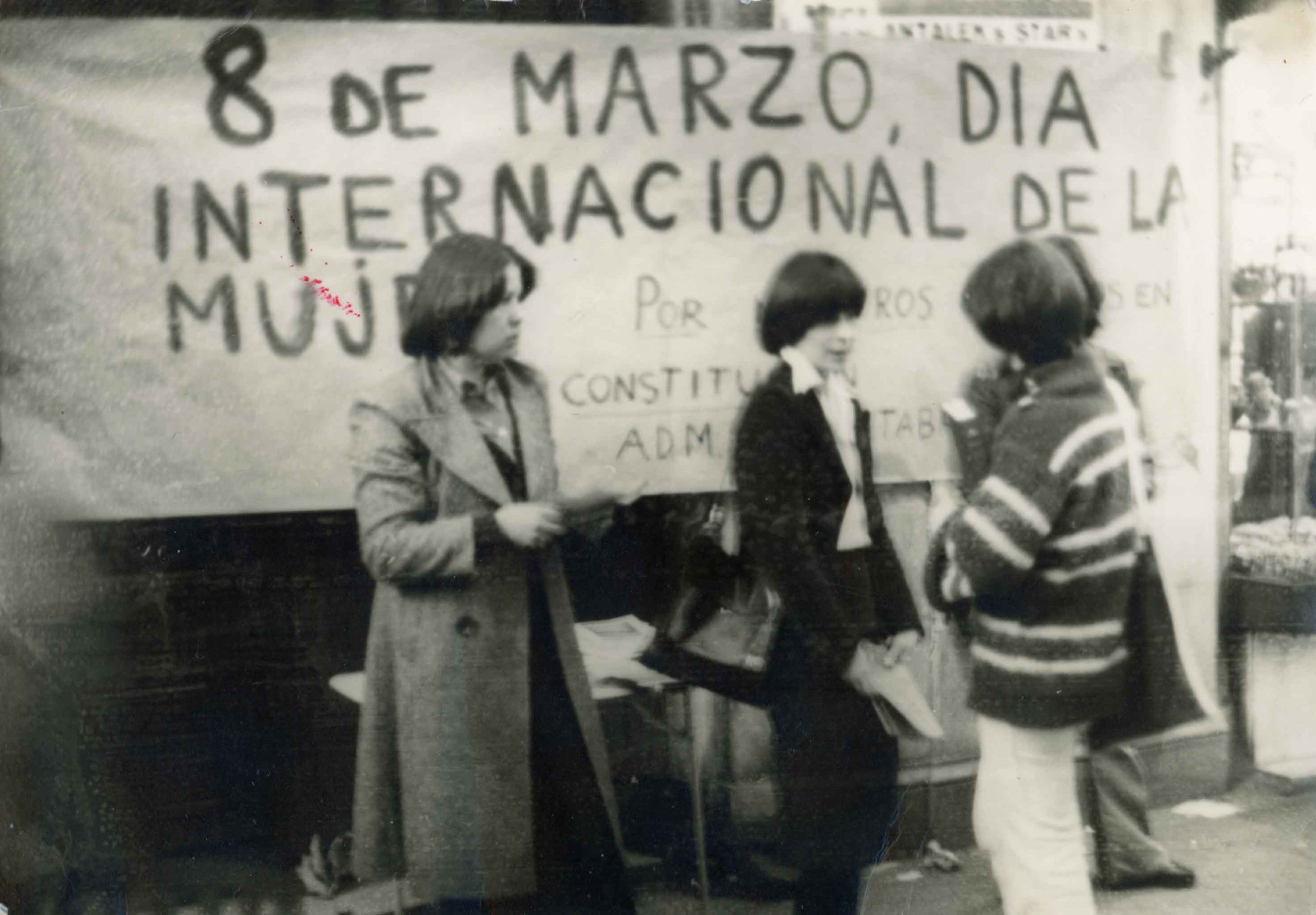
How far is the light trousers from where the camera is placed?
3076 mm

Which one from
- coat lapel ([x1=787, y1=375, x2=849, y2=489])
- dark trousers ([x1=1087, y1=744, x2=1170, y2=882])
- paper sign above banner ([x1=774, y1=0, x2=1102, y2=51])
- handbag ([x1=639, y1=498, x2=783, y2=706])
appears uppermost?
paper sign above banner ([x1=774, y1=0, x2=1102, y2=51])

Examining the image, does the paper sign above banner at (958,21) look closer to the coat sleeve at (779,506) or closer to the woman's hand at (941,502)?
the coat sleeve at (779,506)

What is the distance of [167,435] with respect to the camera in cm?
280

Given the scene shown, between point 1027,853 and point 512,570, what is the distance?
62.7 inches

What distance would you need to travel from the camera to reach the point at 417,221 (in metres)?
2.84

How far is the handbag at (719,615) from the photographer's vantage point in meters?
2.94

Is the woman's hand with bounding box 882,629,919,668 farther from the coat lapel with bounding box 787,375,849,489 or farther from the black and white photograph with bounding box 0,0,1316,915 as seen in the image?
the coat lapel with bounding box 787,375,849,489

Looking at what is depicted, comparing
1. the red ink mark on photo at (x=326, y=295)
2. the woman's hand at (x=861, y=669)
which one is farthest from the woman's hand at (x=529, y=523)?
the woman's hand at (x=861, y=669)

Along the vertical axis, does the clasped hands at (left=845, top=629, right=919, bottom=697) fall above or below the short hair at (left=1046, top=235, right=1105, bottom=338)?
below

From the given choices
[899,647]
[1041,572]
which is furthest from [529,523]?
[1041,572]

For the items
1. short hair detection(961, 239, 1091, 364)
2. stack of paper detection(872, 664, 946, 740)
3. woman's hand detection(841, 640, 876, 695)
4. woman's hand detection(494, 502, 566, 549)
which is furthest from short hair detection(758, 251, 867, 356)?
stack of paper detection(872, 664, 946, 740)

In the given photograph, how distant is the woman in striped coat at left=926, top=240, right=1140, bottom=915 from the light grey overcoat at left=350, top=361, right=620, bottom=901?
109 cm

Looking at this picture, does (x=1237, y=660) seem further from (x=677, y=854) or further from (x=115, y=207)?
(x=115, y=207)

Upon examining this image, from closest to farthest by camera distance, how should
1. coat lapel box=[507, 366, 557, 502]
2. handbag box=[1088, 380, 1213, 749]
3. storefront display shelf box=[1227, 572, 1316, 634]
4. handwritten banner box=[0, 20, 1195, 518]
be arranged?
handwritten banner box=[0, 20, 1195, 518]
coat lapel box=[507, 366, 557, 502]
handbag box=[1088, 380, 1213, 749]
storefront display shelf box=[1227, 572, 1316, 634]
